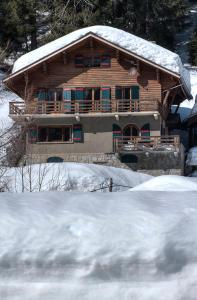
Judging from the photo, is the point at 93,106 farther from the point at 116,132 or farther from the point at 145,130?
the point at 145,130

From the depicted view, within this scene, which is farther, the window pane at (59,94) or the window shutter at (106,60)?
the window pane at (59,94)

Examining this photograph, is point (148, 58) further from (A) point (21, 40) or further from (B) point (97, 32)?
(A) point (21, 40)

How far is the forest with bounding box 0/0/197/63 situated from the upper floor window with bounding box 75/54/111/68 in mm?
10707

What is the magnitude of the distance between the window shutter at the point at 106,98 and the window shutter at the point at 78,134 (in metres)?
1.47

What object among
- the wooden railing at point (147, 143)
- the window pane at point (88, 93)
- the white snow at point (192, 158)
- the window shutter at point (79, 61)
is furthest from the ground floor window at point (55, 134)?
the white snow at point (192, 158)

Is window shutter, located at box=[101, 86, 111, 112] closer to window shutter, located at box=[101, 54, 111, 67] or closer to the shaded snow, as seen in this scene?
window shutter, located at box=[101, 54, 111, 67]

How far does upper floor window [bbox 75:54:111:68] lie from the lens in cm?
3085

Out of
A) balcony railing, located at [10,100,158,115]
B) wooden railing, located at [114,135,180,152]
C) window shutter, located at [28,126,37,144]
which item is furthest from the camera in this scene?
window shutter, located at [28,126,37,144]

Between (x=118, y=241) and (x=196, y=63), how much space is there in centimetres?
4567

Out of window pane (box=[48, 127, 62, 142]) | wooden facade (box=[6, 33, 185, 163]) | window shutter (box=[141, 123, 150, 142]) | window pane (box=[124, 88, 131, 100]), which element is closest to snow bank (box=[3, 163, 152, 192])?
window shutter (box=[141, 123, 150, 142])

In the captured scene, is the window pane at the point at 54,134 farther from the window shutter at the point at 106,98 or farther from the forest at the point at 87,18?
the forest at the point at 87,18

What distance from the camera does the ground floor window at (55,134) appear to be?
30.3 meters

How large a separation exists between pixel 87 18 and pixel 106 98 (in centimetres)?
1270

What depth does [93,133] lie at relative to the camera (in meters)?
30.1
